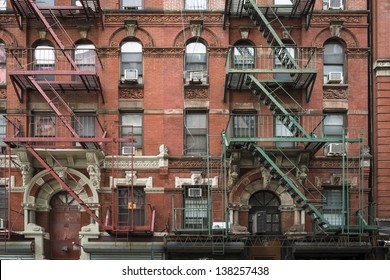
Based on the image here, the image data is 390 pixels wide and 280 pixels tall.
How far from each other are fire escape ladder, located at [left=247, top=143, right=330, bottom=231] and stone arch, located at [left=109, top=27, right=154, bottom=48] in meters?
5.65

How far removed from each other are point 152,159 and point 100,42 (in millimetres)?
4855

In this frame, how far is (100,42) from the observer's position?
81.8ft

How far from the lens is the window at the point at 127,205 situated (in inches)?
962

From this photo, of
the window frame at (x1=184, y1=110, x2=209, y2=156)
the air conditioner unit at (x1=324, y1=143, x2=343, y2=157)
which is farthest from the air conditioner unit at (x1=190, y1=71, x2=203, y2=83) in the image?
the air conditioner unit at (x1=324, y1=143, x2=343, y2=157)

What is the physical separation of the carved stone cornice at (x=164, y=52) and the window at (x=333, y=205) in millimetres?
7516

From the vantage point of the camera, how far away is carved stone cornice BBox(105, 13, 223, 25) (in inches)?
981

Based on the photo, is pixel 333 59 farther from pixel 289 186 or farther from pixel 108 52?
pixel 108 52

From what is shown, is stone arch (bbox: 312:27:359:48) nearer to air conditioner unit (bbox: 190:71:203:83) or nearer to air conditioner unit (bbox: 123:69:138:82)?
air conditioner unit (bbox: 190:71:203:83)

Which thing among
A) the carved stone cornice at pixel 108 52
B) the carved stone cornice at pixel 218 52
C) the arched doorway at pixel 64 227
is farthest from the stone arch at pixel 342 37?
the arched doorway at pixel 64 227

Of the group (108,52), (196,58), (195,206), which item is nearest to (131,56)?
(108,52)

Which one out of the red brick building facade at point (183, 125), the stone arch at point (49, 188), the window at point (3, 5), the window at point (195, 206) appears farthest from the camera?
the window at point (3, 5)

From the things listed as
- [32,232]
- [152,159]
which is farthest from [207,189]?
[32,232]

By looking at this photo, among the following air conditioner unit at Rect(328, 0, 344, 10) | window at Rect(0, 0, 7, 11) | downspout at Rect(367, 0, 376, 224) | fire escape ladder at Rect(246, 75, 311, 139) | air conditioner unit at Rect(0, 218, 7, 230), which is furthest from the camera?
window at Rect(0, 0, 7, 11)

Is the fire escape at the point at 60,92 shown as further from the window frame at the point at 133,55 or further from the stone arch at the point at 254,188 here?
the stone arch at the point at 254,188
